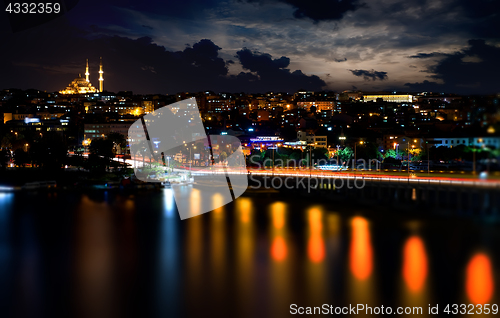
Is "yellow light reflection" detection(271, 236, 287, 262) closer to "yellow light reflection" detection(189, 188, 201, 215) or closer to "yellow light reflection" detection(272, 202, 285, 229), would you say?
"yellow light reflection" detection(272, 202, 285, 229)

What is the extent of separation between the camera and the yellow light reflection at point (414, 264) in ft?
14.0

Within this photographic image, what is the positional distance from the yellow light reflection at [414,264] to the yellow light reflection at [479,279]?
1.45ft

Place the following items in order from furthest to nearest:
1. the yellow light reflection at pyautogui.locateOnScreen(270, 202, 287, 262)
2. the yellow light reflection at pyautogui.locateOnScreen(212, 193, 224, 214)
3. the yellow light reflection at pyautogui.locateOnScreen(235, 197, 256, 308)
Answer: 1. the yellow light reflection at pyautogui.locateOnScreen(212, 193, 224, 214)
2. the yellow light reflection at pyautogui.locateOnScreen(270, 202, 287, 262)
3. the yellow light reflection at pyautogui.locateOnScreen(235, 197, 256, 308)

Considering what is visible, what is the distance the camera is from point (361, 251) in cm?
549

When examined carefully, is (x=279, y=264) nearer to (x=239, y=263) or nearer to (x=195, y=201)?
(x=239, y=263)

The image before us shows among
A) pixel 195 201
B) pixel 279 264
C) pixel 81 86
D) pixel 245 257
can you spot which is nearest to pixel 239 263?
pixel 245 257

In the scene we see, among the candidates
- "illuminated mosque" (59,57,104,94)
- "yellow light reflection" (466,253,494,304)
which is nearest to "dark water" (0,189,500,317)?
"yellow light reflection" (466,253,494,304)

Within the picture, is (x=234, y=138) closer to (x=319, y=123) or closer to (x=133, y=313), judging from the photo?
(x=319, y=123)

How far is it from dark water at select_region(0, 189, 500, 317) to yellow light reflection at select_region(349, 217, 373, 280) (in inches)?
0.5

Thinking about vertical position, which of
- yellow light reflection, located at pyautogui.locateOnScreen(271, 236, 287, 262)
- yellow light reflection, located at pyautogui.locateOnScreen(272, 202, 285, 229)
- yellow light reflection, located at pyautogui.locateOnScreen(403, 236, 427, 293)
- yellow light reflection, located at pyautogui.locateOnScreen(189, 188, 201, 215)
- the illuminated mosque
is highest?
the illuminated mosque

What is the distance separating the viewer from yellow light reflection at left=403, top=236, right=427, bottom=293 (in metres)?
4.28

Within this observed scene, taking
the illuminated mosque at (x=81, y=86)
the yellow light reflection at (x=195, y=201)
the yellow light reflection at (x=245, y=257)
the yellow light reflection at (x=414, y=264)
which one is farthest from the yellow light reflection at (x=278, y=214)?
the illuminated mosque at (x=81, y=86)

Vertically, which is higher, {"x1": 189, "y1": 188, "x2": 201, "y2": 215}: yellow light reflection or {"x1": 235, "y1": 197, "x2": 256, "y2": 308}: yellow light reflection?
{"x1": 235, "y1": 197, "x2": 256, "y2": 308}: yellow light reflection

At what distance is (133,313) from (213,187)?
9.65m
